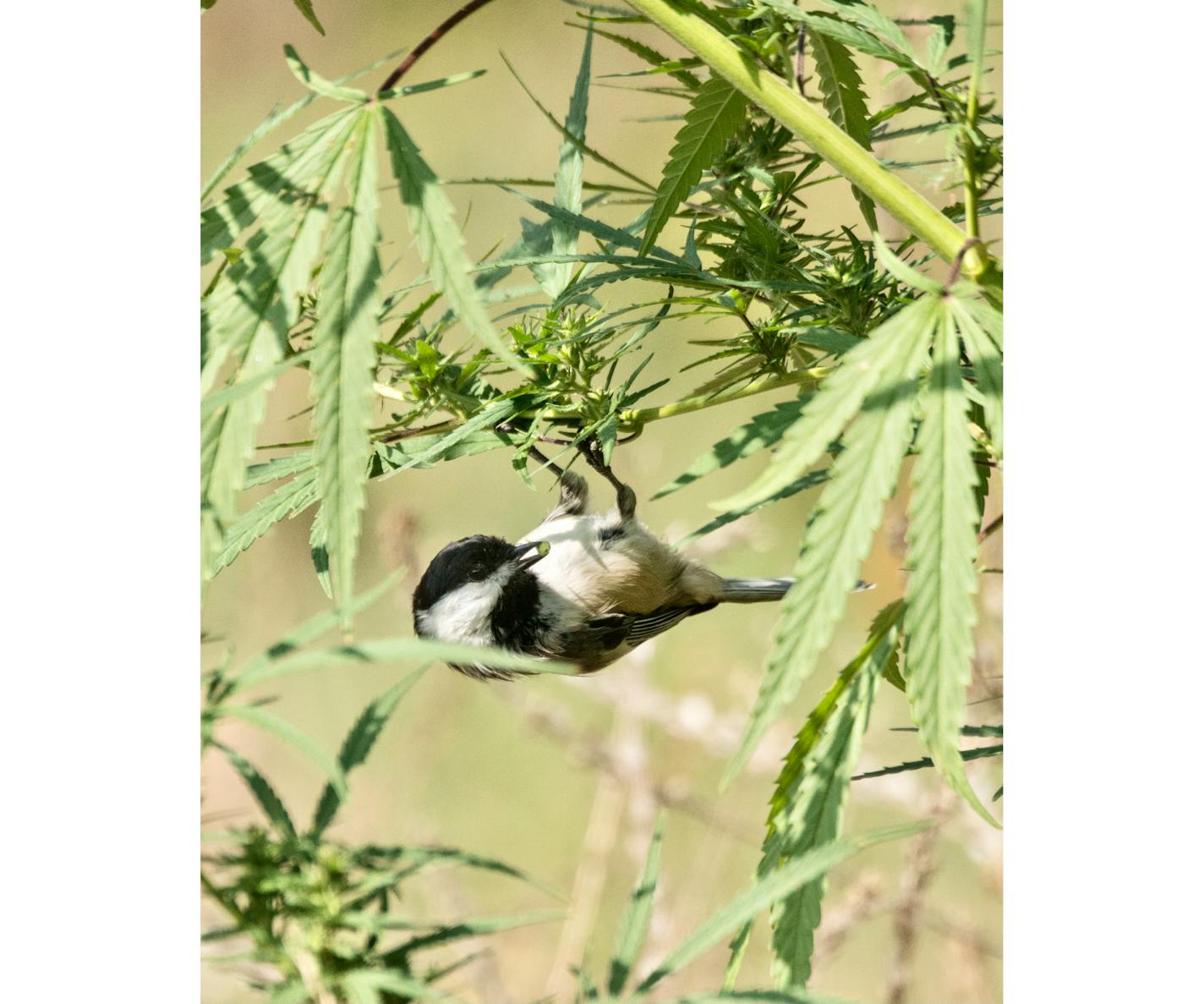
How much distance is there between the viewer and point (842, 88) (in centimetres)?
76

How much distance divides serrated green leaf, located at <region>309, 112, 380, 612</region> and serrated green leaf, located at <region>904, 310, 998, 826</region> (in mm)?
250

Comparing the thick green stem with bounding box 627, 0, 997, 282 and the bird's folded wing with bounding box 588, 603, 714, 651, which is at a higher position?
the thick green stem with bounding box 627, 0, 997, 282

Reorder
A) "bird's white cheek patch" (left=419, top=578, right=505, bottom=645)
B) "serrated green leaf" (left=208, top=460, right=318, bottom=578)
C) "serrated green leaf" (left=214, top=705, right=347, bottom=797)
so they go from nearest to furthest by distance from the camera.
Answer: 1. "serrated green leaf" (left=214, top=705, right=347, bottom=797)
2. "serrated green leaf" (left=208, top=460, right=318, bottom=578)
3. "bird's white cheek patch" (left=419, top=578, right=505, bottom=645)

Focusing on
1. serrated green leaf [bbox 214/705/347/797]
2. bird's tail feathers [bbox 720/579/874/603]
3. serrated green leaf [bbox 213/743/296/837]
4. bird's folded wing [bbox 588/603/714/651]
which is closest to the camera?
serrated green leaf [bbox 214/705/347/797]

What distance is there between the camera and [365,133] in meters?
0.54

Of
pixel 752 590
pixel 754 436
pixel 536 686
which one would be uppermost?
pixel 754 436

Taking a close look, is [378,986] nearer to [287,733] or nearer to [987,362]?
[287,733]

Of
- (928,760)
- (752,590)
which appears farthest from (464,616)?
(928,760)

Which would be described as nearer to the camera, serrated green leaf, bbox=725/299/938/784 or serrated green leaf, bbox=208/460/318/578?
serrated green leaf, bbox=725/299/938/784

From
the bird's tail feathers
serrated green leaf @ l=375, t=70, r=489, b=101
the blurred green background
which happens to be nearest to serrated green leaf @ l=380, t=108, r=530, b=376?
serrated green leaf @ l=375, t=70, r=489, b=101

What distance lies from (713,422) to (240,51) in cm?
176

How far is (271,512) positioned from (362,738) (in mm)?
351

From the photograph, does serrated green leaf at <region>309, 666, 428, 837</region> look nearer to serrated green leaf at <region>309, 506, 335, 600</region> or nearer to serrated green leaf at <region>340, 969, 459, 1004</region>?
serrated green leaf at <region>340, 969, 459, 1004</region>

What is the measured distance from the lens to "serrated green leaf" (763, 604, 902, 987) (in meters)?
0.56
